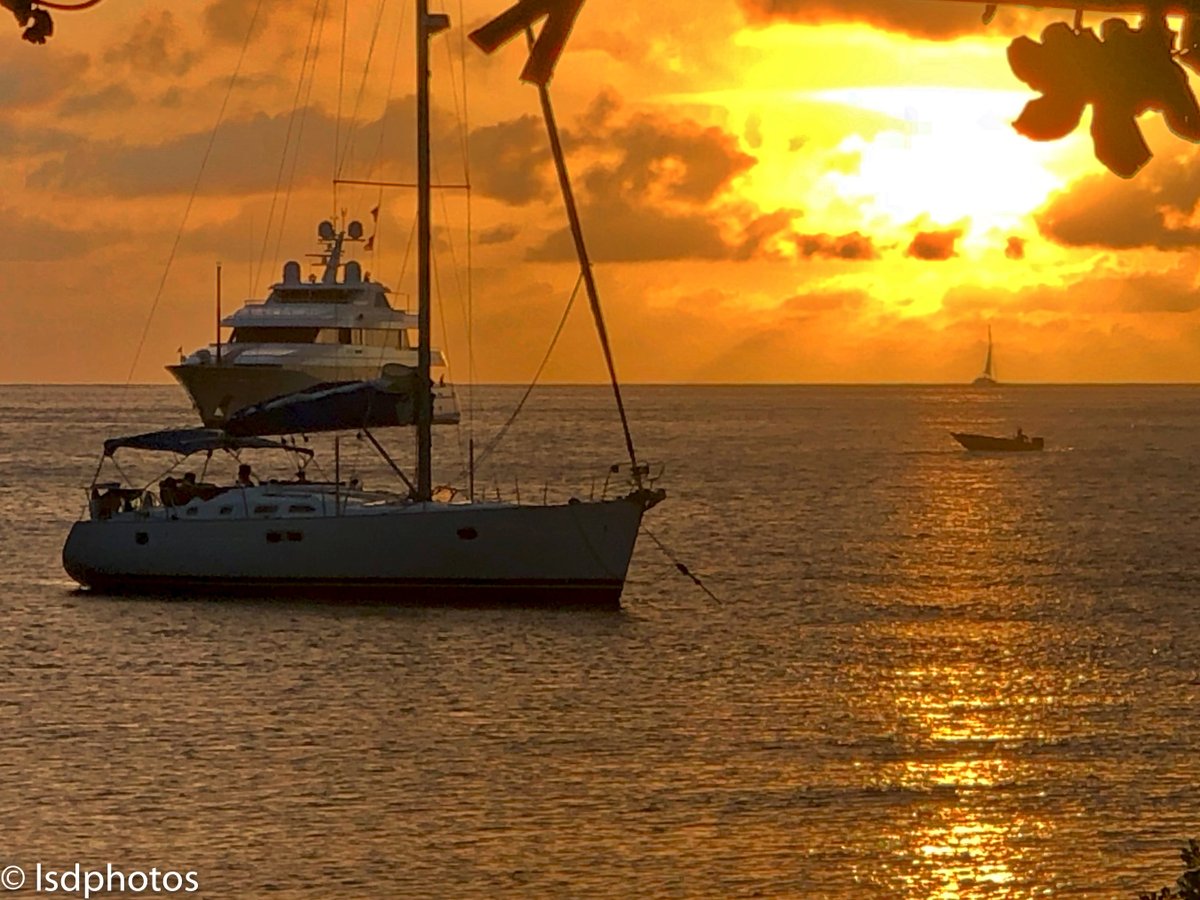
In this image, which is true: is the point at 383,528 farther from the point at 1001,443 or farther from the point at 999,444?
the point at 999,444

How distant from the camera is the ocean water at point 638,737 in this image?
24.2m

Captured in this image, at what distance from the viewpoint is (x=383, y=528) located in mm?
43031

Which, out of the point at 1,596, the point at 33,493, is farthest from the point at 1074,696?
the point at 33,493

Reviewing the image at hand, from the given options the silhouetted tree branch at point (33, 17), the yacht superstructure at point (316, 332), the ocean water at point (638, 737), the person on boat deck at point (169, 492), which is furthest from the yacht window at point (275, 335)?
the silhouetted tree branch at point (33, 17)

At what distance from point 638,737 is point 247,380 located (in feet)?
276

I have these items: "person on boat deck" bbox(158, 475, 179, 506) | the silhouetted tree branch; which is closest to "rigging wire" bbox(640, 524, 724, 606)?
"person on boat deck" bbox(158, 475, 179, 506)

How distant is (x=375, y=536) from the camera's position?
4328 centimetres

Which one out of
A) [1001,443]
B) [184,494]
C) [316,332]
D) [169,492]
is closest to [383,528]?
[184,494]

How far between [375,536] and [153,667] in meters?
5.84

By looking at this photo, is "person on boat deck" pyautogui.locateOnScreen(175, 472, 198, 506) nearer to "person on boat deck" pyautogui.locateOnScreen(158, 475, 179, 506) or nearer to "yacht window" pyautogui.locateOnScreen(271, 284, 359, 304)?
"person on boat deck" pyautogui.locateOnScreen(158, 475, 179, 506)

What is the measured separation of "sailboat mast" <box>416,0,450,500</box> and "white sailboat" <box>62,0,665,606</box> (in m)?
0.04

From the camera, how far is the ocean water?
79.4ft

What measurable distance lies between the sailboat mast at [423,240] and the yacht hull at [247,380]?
201ft

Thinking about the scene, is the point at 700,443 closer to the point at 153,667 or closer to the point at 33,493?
the point at 33,493
